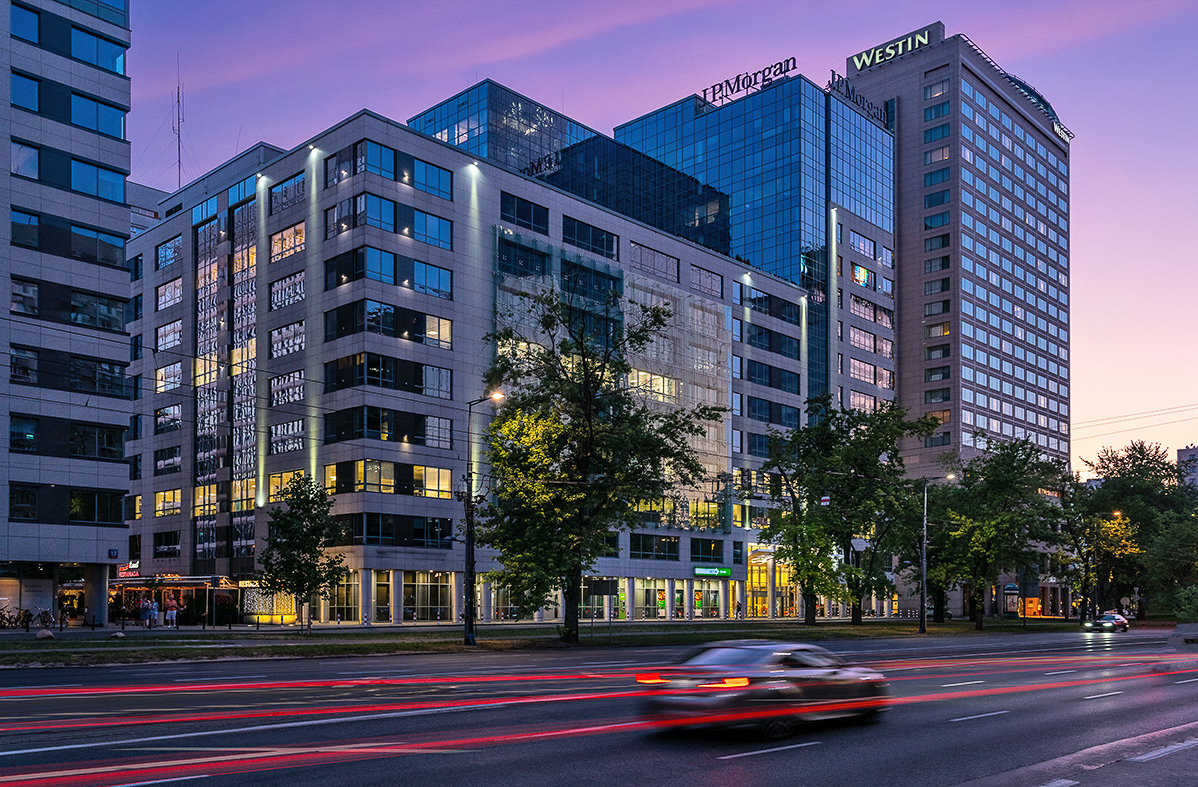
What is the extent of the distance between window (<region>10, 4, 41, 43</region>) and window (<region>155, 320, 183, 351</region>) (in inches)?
1268

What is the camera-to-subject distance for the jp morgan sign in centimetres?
14412

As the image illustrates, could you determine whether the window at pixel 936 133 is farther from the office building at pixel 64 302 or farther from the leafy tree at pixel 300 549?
the leafy tree at pixel 300 549

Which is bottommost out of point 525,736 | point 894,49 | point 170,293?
point 525,736

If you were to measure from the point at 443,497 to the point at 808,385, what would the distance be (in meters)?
47.6

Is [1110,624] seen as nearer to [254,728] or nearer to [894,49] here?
[254,728]

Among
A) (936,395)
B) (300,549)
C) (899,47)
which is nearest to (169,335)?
(300,549)

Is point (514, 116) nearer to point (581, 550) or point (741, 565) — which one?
point (741, 565)

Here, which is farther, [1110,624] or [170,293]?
[170,293]

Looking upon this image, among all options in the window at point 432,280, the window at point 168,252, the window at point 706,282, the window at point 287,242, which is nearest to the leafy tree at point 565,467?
the window at point 432,280

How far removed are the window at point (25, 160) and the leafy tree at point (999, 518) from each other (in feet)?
198

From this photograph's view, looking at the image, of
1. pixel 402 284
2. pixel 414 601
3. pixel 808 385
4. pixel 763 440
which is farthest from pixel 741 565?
pixel 402 284

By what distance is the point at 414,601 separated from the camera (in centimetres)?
6950

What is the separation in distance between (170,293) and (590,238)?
118ft

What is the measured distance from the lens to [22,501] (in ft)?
180
